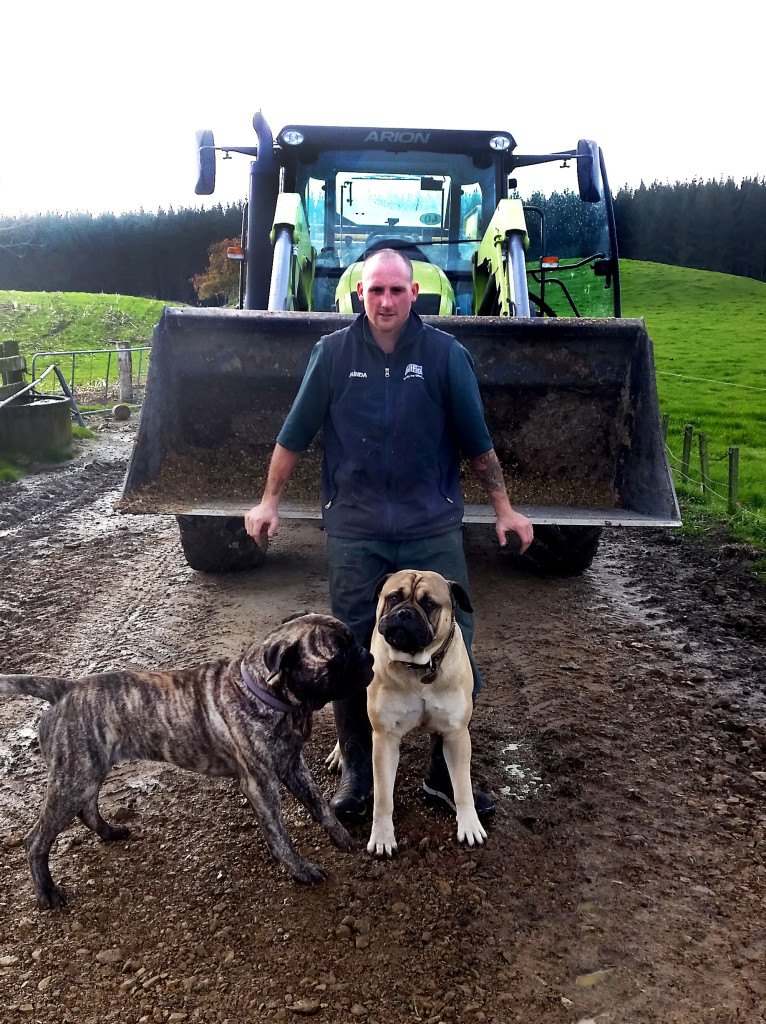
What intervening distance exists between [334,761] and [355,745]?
0.25m

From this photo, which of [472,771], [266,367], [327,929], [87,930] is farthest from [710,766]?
[266,367]

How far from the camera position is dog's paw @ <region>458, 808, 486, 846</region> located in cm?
283

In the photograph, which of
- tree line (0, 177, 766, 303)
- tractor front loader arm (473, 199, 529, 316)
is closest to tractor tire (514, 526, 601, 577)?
tractor front loader arm (473, 199, 529, 316)

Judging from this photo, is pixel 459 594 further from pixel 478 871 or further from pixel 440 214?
pixel 440 214

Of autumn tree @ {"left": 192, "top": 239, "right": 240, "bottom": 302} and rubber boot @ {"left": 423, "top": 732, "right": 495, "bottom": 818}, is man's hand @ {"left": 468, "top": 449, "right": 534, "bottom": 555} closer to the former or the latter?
rubber boot @ {"left": 423, "top": 732, "right": 495, "bottom": 818}

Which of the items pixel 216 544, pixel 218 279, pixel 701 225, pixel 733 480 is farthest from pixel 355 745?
pixel 701 225

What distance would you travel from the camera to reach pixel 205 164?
5.91 metres

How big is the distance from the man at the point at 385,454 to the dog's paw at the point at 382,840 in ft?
0.80

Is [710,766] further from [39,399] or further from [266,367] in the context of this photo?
[39,399]

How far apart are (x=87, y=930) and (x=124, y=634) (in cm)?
238

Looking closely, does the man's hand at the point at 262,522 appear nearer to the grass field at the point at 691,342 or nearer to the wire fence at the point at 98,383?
the grass field at the point at 691,342

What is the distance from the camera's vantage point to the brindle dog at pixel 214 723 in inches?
101

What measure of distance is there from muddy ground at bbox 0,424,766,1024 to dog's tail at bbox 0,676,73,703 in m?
0.66

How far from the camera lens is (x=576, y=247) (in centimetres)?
655
